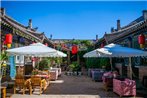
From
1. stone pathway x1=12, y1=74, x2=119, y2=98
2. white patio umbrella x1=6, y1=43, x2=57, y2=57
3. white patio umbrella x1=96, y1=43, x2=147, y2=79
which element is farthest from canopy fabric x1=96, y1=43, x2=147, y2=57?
white patio umbrella x1=6, y1=43, x2=57, y2=57

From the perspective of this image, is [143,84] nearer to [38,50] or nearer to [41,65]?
[38,50]

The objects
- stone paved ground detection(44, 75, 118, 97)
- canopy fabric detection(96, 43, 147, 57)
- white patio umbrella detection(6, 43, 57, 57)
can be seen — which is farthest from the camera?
stone paved ground detection(44, 75, 118, 97)

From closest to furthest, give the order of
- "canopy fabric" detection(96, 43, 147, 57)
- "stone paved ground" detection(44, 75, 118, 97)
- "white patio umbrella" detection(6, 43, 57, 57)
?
1. "canopy fabric" detection(96, 43, 147, 57)
2. "white patio umbrella" detection(6, 43, 57, 57)
3. "stone paved ground" detection(44, 75, 118, 97)

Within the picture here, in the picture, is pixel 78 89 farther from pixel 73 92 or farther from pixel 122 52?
pixel 122 52

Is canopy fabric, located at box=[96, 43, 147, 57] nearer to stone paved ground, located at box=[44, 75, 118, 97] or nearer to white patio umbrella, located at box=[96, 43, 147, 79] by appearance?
white patio umbrella, located at box=[96, 43, 147, 79]

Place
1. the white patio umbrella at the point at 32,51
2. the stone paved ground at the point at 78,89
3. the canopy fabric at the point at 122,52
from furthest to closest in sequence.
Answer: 1. the stone paved ground at the point at 78,89
2. the white patio umbrella at the point at 32,51
3. the canopy fabric at the point at 122,52

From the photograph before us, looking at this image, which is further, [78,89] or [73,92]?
[78,89]

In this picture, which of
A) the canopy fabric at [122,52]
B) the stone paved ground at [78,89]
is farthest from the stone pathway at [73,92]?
the canopy fabric at [122,52]

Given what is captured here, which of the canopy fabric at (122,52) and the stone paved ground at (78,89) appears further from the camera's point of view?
the stone paved ground at (78,89)

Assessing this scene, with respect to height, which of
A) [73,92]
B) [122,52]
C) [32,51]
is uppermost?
[32,51]

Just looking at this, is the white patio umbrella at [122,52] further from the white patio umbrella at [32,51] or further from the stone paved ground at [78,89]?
the white patio umbrella at [32,51]

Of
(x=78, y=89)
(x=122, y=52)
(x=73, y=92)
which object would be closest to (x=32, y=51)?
(x=73, y=92)

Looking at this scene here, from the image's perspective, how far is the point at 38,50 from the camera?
37.0 ft

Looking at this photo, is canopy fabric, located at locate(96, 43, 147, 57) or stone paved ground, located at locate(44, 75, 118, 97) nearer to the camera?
canopy fabric, located at locate(96, 43, 147, 57)
